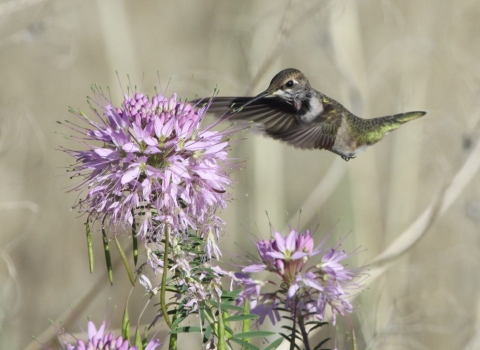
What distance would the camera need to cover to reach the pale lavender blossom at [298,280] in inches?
70.5

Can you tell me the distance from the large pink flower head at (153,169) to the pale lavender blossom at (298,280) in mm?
207

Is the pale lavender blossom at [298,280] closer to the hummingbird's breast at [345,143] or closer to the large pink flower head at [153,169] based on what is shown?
the large pink flower head at [153,169]

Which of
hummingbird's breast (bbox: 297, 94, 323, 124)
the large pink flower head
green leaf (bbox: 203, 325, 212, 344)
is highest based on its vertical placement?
hummingbird's breast (bbox: 297, 94, 323, 124)

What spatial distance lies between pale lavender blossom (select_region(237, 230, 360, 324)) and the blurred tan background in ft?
6.52

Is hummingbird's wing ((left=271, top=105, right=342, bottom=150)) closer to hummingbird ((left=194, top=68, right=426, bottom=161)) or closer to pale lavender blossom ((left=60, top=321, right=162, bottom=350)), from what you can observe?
hummingbird ((left=194, top=68, right=426, bottom=161))

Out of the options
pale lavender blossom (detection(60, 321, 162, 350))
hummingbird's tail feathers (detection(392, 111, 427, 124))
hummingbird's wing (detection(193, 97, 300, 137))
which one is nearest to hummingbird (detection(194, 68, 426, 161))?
hummingbird's wing (detection(193, 97, 300, 137))

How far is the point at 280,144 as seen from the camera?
516 cm

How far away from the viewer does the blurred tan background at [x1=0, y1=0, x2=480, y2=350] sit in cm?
415

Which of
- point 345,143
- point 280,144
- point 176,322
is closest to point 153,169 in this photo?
point 176,322

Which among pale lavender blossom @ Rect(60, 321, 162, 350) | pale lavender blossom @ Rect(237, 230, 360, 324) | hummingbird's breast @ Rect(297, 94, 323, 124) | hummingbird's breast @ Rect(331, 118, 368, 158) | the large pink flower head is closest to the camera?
pale lavender blossom @ Rect(60, 321, 162, 350)

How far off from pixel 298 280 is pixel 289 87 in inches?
41.8

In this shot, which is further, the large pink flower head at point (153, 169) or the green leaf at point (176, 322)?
the large pink flower head at point (153, 169)

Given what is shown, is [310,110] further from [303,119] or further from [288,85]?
[288,85]

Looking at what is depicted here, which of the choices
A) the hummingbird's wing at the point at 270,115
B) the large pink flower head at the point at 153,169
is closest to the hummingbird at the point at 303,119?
the hummingbird's wing at the point at 270,115
